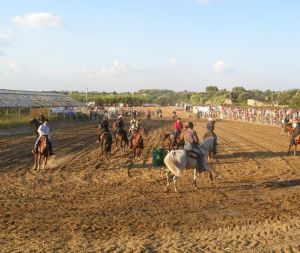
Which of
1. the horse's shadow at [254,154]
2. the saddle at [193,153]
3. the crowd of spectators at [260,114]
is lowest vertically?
the horse's shadow at [254,154]

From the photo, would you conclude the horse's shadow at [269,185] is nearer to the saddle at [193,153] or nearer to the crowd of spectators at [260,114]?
the saddle at [193,153]

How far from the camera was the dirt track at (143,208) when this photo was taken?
9.54 meters

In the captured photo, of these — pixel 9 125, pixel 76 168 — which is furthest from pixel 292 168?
pixel 9 125

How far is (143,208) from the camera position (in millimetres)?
12484

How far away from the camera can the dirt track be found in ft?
31.3

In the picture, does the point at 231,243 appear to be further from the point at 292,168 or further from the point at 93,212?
the point at 292,168

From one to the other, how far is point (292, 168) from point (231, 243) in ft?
36.3

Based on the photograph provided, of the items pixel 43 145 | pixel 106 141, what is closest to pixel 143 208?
pixel 43 145

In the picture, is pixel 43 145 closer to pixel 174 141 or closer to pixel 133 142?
pixel 133 142

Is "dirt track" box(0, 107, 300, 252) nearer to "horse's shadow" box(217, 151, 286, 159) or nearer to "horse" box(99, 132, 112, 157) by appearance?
"horse" box(99, 132, 112, 157)

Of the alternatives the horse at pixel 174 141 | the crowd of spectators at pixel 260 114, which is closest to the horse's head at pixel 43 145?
the horse at pixel 174 141

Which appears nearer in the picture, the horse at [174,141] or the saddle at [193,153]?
the saddle at [193,153]

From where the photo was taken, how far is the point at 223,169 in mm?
19125

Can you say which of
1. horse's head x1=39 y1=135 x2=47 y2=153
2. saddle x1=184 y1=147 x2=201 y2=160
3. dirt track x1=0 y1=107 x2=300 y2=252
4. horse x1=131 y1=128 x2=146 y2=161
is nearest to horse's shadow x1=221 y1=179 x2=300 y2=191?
dirt track x1=0 y1=107 x2=300 y2=252
